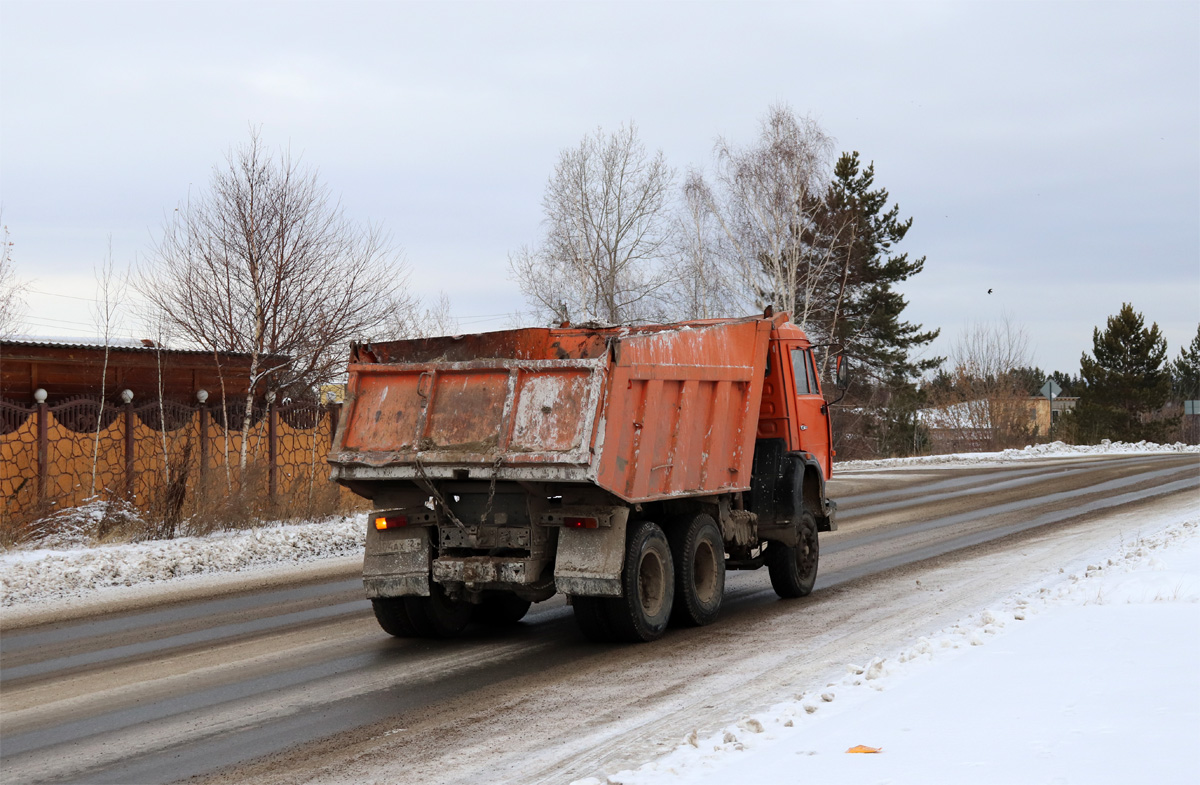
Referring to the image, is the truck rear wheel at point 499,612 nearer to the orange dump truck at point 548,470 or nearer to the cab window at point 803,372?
the orange dump truck at point 548,470

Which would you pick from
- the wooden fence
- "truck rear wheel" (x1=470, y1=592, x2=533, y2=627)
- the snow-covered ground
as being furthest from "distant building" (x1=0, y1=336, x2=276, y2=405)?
"truck rear wheel" (x1=470, y1=592, x2=533, y2=627)

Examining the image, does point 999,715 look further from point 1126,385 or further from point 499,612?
point 1126,385

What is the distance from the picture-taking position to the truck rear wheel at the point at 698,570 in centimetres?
939

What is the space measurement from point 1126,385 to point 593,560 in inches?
2012

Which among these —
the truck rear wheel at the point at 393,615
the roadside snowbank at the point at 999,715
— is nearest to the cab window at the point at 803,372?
the roadside snowbank at the point at 999,715

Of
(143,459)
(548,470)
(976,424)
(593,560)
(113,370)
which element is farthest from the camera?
(976,424)

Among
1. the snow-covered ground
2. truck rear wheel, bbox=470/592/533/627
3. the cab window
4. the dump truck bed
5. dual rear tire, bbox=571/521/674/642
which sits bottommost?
the snow-covered ground

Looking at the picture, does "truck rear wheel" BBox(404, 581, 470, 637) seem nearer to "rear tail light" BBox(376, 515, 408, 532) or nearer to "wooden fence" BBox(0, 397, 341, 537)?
"rear tail light" BBox(376, 515, 408, 532)

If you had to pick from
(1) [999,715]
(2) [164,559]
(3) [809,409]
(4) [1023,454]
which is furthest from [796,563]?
(4) [1023,454]

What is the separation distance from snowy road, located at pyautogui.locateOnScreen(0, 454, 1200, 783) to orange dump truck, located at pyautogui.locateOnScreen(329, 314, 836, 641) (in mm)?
451

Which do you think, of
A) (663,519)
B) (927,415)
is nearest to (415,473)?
(663,519)

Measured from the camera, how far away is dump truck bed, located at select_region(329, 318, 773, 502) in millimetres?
8141

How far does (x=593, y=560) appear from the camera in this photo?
27.4 feet

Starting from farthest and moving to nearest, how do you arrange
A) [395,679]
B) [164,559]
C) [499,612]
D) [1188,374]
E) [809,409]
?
[1188,374]
[164,559]
[809,409]
[499,612]
[395,679]
